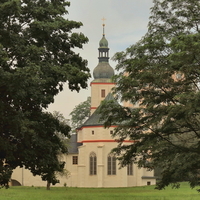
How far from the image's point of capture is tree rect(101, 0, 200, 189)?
1978cm

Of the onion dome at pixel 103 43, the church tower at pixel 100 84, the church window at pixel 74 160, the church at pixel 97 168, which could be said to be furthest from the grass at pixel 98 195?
the onion dome at pixel 103 43

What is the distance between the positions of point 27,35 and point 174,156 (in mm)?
8267

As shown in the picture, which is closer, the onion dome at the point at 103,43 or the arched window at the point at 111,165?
the arched window at the point at 111,165

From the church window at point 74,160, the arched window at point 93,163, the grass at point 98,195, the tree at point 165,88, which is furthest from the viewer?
the church window at point 74,160

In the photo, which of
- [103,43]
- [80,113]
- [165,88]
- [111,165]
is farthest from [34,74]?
[80,113]

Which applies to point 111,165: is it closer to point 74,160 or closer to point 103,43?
point 74,160

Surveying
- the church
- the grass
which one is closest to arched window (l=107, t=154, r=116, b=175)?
the church

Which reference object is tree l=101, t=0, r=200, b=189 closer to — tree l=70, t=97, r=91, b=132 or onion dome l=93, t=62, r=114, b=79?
onion dome l=93, t=62, r=114, b=79

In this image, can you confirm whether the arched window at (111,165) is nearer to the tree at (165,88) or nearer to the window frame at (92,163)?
the window frame at (92,163)

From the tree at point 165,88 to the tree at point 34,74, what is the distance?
211 centimetres

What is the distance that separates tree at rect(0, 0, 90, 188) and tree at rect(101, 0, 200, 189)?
2112 millimetres

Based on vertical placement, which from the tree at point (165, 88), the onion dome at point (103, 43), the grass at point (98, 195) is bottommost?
the grass at point (98, 195)

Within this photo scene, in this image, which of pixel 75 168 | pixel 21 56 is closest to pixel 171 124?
pixel 21 56

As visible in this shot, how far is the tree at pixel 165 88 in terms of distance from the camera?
1978 centimetres
